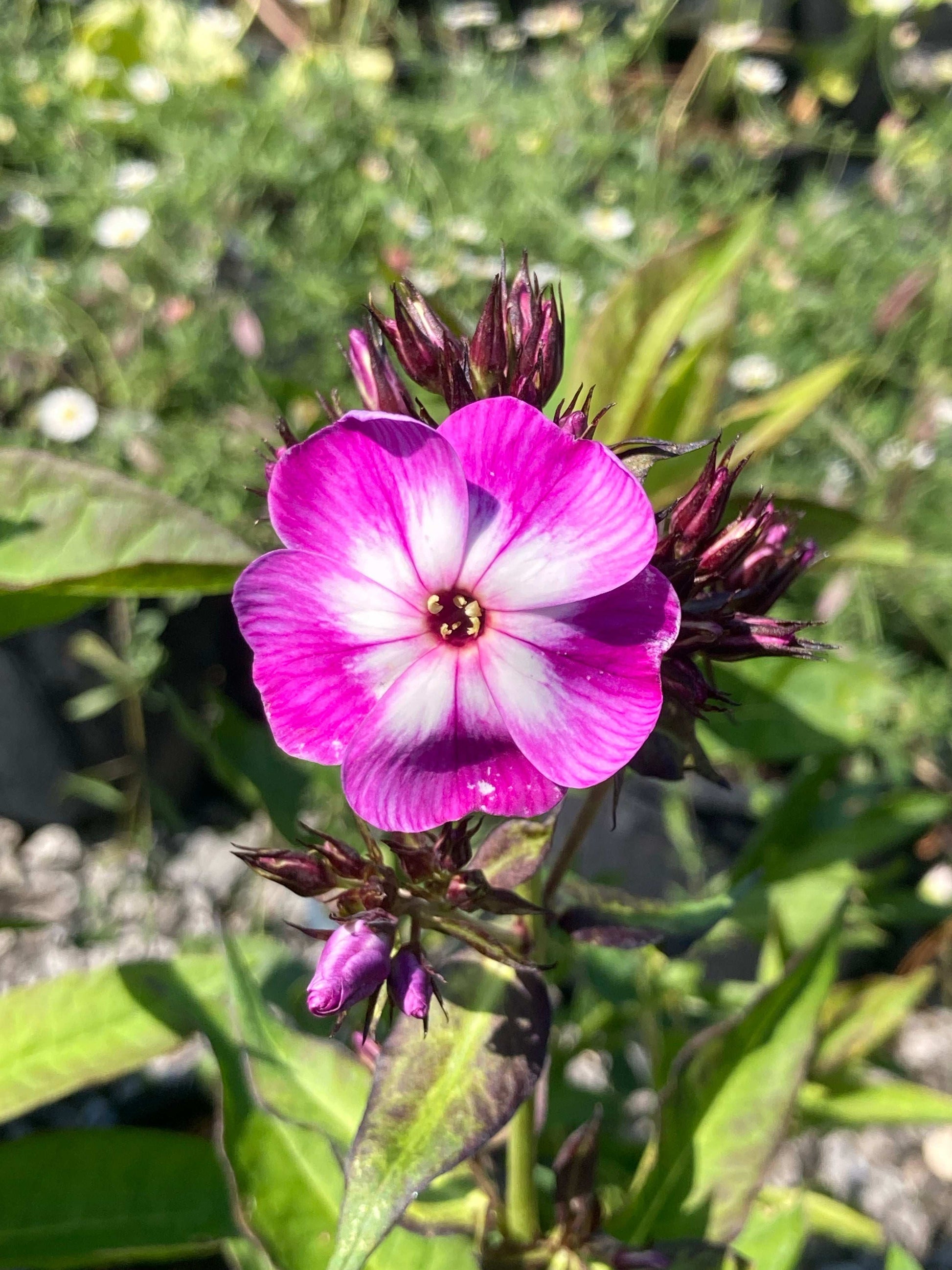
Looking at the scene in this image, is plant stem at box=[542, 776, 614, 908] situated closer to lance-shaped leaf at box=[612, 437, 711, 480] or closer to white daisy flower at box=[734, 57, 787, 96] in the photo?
lance-shaped leaf at box=[612, 437, 711, 480]

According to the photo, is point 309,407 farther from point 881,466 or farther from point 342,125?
point 342,125

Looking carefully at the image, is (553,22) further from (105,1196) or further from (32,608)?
(105,1196)

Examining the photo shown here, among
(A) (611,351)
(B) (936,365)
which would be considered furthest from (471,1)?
(A) (611,351)

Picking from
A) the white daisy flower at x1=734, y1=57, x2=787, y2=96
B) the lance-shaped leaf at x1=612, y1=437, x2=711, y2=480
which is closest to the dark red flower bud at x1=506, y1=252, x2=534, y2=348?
the lance-shaped leaf at x1=612, y1=437, x2=711, y2=480

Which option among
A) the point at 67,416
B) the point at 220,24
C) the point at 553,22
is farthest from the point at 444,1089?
the point at 553,22

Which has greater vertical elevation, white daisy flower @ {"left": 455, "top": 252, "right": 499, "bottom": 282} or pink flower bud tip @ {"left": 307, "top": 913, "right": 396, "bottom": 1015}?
white daisy flower @ {"left": 455, "top": 252, "right": 499, "bottom": 282}
